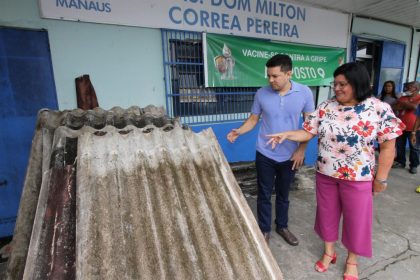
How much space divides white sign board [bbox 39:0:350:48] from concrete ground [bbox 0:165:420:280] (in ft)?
7.06

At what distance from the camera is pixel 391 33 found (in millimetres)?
5930

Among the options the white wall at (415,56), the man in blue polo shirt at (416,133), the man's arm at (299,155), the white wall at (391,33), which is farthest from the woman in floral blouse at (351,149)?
the white wall at (415,56)

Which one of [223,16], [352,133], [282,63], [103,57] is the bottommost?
[352,133]

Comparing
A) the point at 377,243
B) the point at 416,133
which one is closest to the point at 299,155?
the point at 377,243

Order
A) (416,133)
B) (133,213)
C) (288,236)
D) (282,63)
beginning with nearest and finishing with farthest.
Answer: (133,213)
(282,63)
(288,236)
(416,133)

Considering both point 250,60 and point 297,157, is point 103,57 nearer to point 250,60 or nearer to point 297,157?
point 250,60

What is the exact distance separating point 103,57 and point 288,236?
289 centimetres

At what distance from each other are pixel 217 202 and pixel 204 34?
9.50 ft

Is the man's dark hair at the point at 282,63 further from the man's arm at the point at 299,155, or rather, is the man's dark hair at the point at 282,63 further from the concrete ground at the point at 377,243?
the concrete ground at the point at 377,243

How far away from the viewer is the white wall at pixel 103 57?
2.78 metres

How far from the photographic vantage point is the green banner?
3808 mm

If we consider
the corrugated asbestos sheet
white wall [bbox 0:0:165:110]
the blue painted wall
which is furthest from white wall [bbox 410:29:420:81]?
the corrugated asbestos sheet

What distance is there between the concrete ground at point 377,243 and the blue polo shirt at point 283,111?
985mm

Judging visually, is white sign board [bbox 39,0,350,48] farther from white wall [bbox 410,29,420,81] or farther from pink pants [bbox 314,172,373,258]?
white wall [bbox 410,29,420,81]
